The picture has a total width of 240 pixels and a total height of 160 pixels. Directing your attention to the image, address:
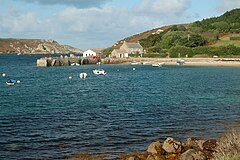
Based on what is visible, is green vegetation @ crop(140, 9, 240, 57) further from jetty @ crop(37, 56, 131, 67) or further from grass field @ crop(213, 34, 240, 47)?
jetty @ crop(37, 56, 131, 67)

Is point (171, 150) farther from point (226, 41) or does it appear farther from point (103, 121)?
point (226, 41)

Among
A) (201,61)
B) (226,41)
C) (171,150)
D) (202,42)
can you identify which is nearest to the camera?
(171,150)

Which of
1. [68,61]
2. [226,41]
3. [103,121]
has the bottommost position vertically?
[103,121]

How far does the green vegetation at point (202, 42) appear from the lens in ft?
419

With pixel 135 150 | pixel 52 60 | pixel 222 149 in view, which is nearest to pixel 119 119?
pixel 135 150

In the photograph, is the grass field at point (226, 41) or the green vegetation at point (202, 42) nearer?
the green vegetation at point (202, 42)

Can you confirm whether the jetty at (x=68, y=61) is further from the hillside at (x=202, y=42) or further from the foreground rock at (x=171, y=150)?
the foreground rock at (x=171, y=150)

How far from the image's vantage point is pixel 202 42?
140625 mm

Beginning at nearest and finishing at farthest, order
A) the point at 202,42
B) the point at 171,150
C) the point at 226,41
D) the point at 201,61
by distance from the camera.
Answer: the point at 171,150, the point at 201,61, the point at 202,42, the point at 226,41

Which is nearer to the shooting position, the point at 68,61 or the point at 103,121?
the point at 103,121

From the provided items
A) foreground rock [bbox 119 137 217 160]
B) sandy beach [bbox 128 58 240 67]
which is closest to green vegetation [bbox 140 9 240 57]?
sandy beach [bbox 128 58 240 67]

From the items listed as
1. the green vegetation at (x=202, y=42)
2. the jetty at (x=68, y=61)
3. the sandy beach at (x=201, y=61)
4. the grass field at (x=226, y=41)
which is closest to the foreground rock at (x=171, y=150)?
the sandy beach at (x=201, y=61)

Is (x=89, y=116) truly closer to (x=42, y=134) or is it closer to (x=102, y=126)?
(x=102, y=126)

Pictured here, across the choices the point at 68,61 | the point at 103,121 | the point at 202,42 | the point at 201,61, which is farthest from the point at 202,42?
the point at 103,121
